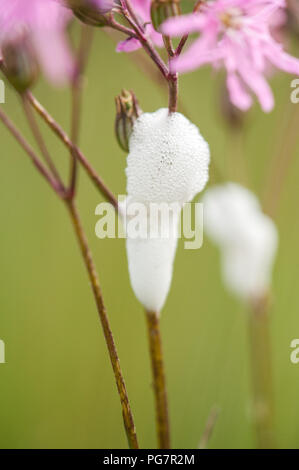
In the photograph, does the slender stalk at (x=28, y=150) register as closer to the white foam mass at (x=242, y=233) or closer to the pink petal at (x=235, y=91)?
the pink petal at (x=235, y=91)

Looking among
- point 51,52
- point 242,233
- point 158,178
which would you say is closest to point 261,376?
point 242,233

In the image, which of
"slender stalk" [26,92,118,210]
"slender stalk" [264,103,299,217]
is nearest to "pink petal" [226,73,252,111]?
"slender stalk" [26,92,118,210]

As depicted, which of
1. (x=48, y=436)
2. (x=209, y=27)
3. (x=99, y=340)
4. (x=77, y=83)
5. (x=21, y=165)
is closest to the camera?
(x=209, y=27)

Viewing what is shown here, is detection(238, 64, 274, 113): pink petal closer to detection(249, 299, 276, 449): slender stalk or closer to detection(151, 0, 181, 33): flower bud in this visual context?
Answer: detection(151, 0, 181, 33): flower bud

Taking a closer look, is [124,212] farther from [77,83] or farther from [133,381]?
[133,381]

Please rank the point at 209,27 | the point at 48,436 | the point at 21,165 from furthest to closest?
the point at 21,165 → the point at 48,436 → the point at 209,27

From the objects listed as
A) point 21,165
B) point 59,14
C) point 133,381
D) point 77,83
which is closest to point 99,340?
point 133,381
